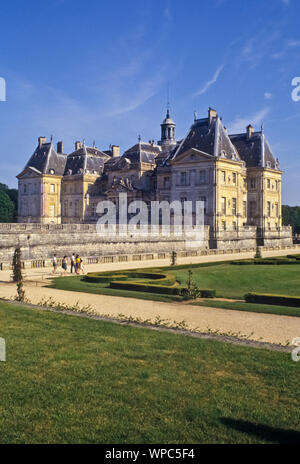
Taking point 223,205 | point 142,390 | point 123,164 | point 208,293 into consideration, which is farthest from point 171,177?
point 142,390

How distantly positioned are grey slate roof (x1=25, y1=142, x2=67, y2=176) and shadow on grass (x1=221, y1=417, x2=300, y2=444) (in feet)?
227

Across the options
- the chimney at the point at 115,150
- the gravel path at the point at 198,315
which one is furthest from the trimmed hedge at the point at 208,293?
the chimney at the point at 115,150

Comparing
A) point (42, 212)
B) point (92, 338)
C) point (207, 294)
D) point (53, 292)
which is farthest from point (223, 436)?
point (42, 212)

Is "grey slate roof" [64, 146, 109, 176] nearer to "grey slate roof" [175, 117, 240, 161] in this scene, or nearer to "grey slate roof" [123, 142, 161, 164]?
"grey slate roof" [123, 142, 161, 164]

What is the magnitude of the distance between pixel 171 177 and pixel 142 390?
186ft

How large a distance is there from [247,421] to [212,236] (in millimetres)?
48927

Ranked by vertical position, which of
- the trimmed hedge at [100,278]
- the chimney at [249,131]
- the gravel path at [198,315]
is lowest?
the gravel path at [198,315]

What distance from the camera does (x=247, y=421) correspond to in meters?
6.32

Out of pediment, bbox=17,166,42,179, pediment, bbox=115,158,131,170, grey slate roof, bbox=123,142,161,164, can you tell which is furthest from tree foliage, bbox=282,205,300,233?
pediment, bbox=17,166,42,179

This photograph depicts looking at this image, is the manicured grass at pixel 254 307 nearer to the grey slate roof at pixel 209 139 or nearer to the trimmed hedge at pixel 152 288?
the trimmed hedge at pixel 152 288

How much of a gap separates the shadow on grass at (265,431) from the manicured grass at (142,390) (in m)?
0.01

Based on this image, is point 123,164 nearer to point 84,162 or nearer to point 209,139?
point 84,162

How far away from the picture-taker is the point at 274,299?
57.2ft

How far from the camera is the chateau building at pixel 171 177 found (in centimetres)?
6012
